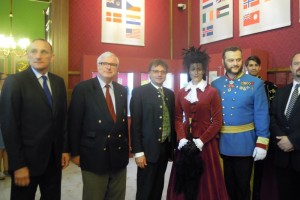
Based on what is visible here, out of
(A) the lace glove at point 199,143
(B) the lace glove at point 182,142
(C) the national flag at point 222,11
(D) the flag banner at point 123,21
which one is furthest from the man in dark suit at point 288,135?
(D) the flag banner at point 123,21

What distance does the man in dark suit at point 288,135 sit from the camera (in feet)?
7.30

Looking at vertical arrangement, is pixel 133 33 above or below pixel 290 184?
above

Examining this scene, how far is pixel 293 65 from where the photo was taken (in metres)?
2.32

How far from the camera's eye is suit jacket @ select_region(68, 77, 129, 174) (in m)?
2.06

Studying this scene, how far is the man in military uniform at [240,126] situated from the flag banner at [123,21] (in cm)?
299

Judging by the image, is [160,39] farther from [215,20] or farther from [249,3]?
[249,3]

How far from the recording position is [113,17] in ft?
16.1

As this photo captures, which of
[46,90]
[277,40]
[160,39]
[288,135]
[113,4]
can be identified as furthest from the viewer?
[160,39]

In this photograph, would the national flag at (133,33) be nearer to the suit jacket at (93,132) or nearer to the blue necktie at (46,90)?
the suit jacket at (93,132)

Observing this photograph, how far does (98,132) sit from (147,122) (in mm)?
435

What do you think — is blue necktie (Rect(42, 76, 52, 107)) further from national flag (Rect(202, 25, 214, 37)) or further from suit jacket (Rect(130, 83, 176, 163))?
national flag (Rect(202, 25, 214, 37))

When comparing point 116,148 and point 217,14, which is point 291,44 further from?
point 116,148

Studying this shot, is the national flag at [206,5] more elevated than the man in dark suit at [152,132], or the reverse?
the national flag at [206,5]

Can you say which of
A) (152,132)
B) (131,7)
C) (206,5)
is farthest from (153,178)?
(131,7)
